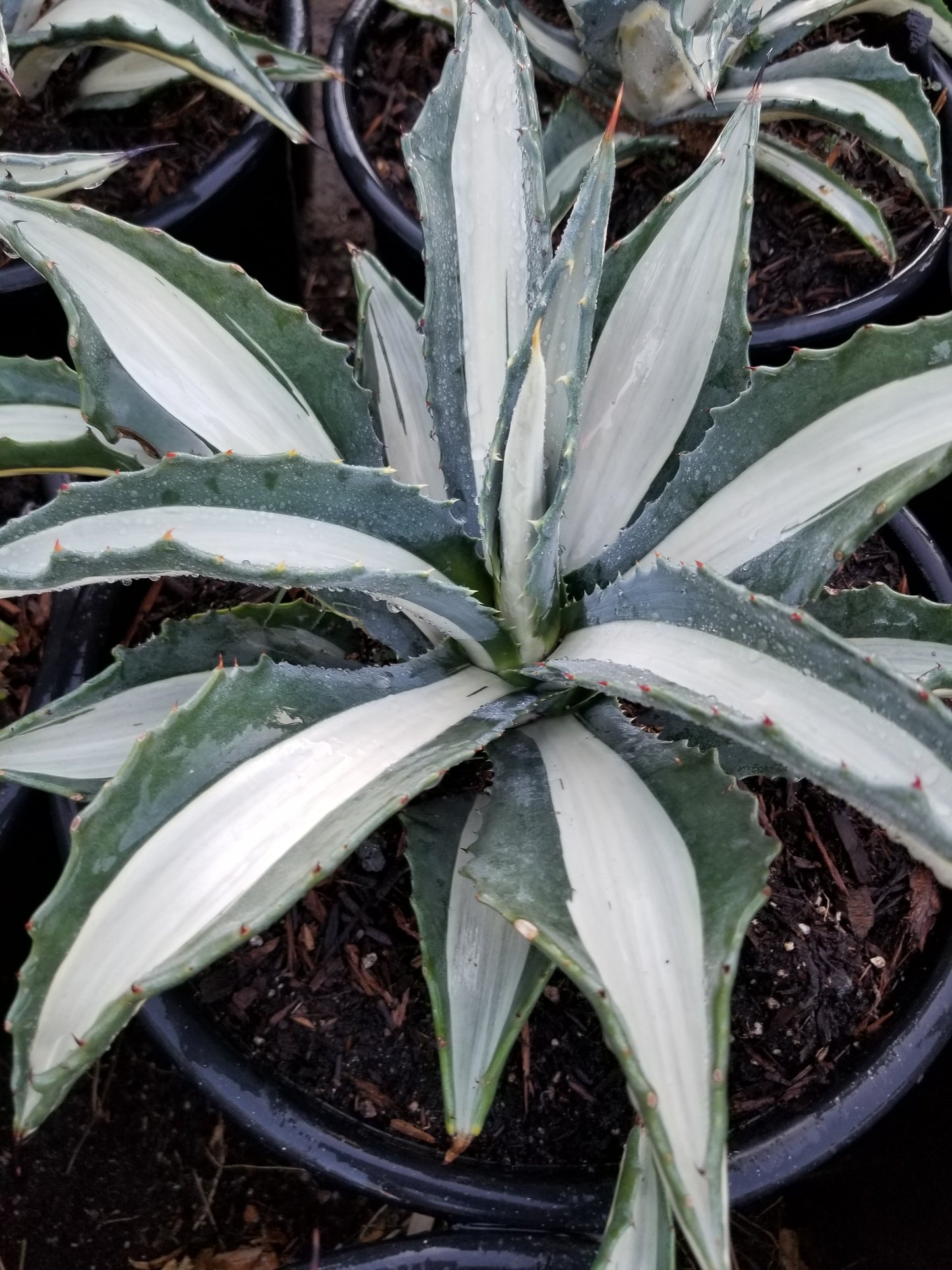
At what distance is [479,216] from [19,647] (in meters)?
0.73

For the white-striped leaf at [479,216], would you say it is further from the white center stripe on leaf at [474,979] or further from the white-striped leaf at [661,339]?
the white center stripe on leaf at [474,979]

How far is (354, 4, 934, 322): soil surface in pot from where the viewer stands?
1217mm

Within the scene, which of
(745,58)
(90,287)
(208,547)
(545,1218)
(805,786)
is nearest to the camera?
(208,547)

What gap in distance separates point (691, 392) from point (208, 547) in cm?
37

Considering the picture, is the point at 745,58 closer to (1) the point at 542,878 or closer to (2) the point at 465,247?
(2) the point at 465,247

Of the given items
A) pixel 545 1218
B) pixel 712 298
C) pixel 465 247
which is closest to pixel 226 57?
pixel 465 247

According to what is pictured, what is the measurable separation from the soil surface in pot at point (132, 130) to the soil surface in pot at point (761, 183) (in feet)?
0.53

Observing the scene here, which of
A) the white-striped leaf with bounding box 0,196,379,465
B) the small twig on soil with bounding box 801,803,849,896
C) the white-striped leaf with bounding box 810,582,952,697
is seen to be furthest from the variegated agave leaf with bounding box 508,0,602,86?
the small twig on soil with bounding box 801,803,849,896

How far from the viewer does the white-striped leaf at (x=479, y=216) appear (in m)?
0.72

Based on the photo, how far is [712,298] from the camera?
2.35ft

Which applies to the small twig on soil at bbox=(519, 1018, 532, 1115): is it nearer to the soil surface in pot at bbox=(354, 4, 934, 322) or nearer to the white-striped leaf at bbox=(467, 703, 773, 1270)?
the white-striped leaf at bbox=(467, 703, 773, 1270)

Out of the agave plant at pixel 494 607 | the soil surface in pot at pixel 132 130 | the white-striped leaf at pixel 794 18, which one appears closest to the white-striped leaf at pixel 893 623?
the agave plant at pixel 494 607

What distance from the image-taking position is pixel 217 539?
58cm

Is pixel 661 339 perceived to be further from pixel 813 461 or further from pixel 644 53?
pixel 644 53
